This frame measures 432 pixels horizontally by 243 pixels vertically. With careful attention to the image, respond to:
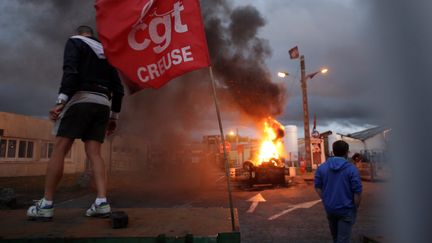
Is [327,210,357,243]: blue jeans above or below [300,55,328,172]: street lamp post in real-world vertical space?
below

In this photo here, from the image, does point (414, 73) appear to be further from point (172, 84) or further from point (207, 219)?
point (172, 84)

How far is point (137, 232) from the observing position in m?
2.07

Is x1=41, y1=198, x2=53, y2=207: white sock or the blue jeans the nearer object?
x1=41, y1=198, x2=53, y2=207: white sock

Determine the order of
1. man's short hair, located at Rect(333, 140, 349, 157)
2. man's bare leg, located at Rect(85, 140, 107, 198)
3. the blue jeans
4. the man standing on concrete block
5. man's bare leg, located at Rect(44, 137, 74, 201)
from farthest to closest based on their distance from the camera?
man's short hair, located at Rect(333, 140, 349, 157) → the blue jeans → man's bare leg, located at Rect(85, 140, 107, 198) → man's bare leg, located at Rect(44, 137, 74, 201) → the man standing on concrete block

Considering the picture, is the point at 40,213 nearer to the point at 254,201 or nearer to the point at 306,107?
the point at 254,201

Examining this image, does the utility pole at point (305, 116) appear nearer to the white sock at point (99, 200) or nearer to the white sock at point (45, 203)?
the white sock at point (99, 200)

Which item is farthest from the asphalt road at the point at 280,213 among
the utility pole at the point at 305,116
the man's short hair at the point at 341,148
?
the utility pole at the point at 305,116

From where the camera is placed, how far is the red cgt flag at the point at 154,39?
2.66 m

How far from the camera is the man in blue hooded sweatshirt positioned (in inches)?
157

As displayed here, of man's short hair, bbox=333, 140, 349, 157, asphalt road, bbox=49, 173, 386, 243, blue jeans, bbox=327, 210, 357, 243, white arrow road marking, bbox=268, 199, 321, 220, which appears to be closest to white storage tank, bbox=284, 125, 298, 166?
asphalt road, bbox=49, 173, 386, 243

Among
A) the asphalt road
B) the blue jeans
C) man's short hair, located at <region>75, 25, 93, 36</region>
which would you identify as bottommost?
the asphalt road

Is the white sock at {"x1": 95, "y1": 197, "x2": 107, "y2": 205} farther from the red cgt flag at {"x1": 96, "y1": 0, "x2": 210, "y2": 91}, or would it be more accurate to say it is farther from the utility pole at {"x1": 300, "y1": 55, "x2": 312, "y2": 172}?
the utility pole at {"x1": 300, "y1": 55, "x2": 312, "y2": 172}

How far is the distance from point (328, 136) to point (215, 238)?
92.6 ft

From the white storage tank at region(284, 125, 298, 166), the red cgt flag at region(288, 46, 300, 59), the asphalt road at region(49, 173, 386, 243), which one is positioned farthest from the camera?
the white storage tank at region(284, 125, 298, 166)
